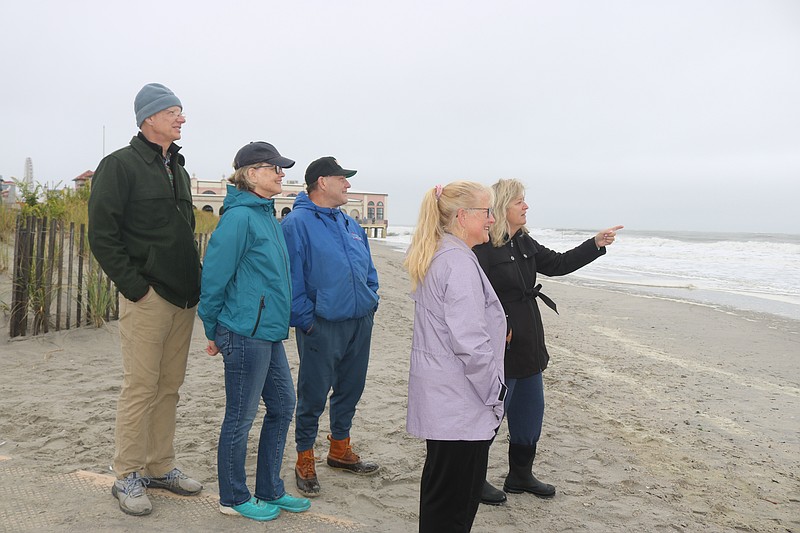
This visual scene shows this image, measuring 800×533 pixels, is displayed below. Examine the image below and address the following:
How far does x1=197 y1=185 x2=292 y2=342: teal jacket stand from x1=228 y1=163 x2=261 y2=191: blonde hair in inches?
2.9

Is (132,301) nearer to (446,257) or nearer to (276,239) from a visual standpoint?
(276,239)

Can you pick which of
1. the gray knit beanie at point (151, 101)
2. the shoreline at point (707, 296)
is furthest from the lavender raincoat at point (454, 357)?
the shoreline at point (707, 296)

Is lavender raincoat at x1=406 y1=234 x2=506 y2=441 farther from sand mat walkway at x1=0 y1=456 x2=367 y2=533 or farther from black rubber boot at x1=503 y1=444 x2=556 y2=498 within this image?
black rubber boot at x1=503 y1=444 x2=556 y2=498

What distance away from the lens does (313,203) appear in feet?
12.4

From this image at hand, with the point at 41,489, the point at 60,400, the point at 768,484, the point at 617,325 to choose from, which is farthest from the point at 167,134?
the point at 617,325

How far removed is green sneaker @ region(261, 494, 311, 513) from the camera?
10.3 ft

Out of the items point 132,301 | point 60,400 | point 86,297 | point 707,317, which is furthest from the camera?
point 707,317

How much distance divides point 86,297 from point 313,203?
4316 mm

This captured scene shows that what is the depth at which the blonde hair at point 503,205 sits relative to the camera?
349cm

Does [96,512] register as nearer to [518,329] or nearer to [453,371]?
[453,371]

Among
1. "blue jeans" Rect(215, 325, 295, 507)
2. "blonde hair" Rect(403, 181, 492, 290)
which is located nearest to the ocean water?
"blonde hair" Rect(403, 181, 492, 290)

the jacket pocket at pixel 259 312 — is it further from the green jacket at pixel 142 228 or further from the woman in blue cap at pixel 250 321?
the green jacket at pixel 142 228

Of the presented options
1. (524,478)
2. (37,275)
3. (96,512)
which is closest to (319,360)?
(96,512)

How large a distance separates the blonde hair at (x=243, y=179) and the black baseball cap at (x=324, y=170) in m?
0.75
